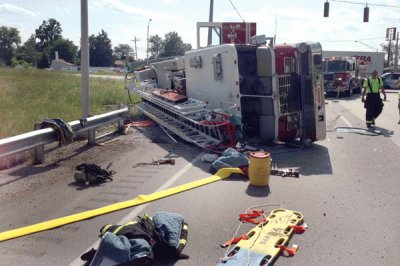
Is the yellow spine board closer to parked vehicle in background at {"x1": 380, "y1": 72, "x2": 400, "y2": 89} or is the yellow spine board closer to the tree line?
parked vehicle in background at {"x1": 380, "y1": 72, "x2": 400, "y2": 89}

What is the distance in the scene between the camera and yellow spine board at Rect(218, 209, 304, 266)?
13.6 feet

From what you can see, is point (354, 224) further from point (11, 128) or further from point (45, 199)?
point (11, 128)

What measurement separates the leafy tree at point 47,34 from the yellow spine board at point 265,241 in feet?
400

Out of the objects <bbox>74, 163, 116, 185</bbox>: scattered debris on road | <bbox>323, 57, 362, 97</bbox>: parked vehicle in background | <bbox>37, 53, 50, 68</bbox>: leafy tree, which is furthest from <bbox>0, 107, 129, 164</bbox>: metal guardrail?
<bbox>37, 53, 50, 68</bbox>: leafy tree

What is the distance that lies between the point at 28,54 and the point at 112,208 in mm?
104793

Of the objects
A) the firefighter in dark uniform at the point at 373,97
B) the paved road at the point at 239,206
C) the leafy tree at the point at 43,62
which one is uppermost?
the leafy tree at the point at 43,62

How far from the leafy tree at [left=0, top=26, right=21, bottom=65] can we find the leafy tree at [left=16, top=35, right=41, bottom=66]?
3177mm

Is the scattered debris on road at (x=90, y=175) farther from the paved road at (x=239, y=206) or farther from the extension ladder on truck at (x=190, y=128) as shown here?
the extension ladder on truck at (x=190, y=128)

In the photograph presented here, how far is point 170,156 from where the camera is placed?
30.2 ft

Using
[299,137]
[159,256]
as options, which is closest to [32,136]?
[159,256]

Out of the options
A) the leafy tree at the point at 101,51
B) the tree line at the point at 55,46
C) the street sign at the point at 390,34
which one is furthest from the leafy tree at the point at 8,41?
the street sign at the point at 390,34

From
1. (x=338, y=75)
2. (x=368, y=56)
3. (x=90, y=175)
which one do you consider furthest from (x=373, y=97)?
(x=368, y=56)

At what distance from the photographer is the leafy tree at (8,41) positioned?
114 metres

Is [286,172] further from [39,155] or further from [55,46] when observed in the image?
[55,46]
